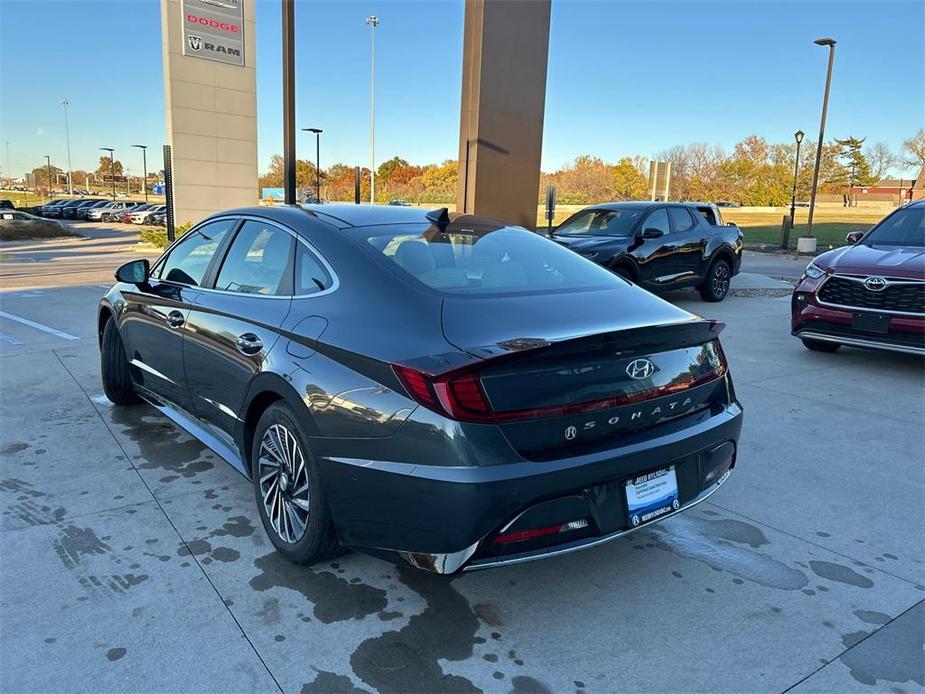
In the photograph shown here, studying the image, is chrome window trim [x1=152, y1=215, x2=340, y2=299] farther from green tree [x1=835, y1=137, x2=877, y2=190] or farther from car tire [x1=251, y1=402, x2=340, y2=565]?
green tree [x1=835, y1=137, x2=877, y2=190]

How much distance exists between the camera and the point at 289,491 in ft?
10.0

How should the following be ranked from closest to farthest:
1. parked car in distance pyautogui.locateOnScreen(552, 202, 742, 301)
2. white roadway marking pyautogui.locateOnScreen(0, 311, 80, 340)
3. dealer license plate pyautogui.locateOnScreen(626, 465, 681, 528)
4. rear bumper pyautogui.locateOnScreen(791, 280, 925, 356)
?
dealer license plate pyautogui.locateOnScreen(626, 465, 681, 528)
rear bumper pyautogui.locateOnScreen(791, 280, 925, 356)
white roadway marking pyautogui.locateOnScreen(0, 311, 80, 340)
parked car in distance pyautogui.locateOnScreen(552, 202, 742, 301)

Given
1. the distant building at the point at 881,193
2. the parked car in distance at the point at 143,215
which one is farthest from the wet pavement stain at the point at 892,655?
the distant building at the point at 881,193

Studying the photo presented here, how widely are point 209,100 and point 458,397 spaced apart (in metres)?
23.0

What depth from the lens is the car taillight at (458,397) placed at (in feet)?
7.74

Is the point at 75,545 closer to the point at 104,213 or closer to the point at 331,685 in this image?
the point at 331,685

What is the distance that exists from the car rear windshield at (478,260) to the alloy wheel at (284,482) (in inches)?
35.2

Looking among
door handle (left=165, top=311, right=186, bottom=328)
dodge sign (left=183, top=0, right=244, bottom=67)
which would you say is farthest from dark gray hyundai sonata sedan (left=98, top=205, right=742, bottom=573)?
dodge sign (left=183, top=0, right=244, bottom=67)

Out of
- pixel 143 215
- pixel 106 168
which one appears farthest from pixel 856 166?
pixel 106 168

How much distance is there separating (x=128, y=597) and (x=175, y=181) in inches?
857

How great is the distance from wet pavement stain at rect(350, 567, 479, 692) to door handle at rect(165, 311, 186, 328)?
204cm

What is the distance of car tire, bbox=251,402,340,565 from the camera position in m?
2.84

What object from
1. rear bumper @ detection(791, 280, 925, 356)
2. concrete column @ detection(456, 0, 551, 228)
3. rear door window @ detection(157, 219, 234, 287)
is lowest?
rear bumper @ detection(791, 280, 925, 356)

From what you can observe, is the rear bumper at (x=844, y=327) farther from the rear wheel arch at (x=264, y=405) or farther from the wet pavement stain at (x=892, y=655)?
the rear wheel arch at (x=264, y=405)
